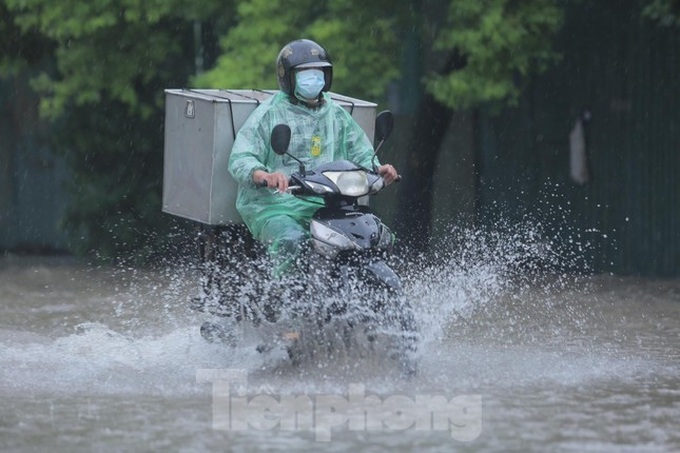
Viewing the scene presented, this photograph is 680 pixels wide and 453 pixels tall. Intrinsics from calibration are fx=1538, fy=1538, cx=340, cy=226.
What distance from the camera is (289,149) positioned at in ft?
28.2

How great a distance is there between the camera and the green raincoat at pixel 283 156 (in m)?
8.26

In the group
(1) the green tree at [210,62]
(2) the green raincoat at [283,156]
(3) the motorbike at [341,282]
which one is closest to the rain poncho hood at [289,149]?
(2) the green raincoat at [283,156]

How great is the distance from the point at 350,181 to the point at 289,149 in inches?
24.7

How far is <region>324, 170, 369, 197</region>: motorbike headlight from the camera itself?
8.08 metres

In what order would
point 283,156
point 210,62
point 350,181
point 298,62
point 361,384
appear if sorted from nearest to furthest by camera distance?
point 361,384 → point 350,181 → point 298,62 → point 283,156 → point 210,62

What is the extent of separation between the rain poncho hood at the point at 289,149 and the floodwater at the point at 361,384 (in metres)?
0.85

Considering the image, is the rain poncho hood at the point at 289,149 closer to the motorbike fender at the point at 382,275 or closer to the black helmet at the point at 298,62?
A: the black helmet at the point at 298,62

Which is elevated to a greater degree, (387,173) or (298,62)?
(298,62)

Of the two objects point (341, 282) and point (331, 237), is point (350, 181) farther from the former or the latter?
point (341, 282)

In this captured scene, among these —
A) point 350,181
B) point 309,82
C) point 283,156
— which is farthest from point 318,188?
point 309,82

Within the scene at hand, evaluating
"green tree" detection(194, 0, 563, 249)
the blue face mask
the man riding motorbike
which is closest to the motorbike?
the man riding motorbike

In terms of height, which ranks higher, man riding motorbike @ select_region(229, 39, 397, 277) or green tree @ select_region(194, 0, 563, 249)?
green tree @ select_region(194, 0, 563, 249)

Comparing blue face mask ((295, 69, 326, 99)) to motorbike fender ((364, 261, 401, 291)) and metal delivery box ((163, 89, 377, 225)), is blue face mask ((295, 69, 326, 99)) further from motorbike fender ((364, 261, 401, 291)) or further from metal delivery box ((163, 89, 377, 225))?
motorbike fender ((364, 261, 401, 291))

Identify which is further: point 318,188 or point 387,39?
point 387,39
